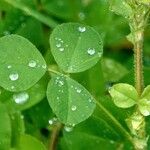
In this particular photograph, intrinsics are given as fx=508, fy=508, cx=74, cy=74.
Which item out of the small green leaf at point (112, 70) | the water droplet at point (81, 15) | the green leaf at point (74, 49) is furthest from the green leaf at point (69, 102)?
the water droplet at point (81, 15)

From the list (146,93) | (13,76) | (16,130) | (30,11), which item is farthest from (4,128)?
(30,11)

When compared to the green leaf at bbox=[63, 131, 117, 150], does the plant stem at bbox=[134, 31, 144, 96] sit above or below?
above

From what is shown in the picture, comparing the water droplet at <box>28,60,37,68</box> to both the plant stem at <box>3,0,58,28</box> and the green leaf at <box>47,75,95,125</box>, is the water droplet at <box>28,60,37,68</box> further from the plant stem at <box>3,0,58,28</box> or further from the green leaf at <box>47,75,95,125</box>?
the plant stem at <box>3,0,58,28</box>

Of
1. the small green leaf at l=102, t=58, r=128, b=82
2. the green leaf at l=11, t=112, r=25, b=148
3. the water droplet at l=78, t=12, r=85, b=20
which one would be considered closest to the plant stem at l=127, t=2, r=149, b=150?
the green leaf at l=11, t=112, r=25, b=148

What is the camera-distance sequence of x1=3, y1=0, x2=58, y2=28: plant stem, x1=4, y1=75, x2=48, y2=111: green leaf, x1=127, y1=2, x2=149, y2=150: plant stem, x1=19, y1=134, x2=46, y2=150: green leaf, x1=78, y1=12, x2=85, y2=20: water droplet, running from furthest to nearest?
1. x1=78, y1=12, x2=85, y2=20: water droplet
2. x1=3, y1=0, x2=58, y2=28: plant stem
3. x1=4, y1=75, x2=48, y2=111: green leaf
4. x1=19, y1=134, x2=46, y2=150: green leaf
5. x1=127, y1=2, x2=149, y2=150: plant stem

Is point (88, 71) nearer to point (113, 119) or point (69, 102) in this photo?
point (113, 119)

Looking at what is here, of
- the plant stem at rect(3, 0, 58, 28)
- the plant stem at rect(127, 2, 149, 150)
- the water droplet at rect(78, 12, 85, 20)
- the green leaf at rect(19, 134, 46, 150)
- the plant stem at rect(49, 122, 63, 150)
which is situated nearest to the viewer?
the plant stem at rect(127, 2, 149, 150)

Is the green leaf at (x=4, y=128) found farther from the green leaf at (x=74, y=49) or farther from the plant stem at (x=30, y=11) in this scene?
the plant stem at (x=30, y=11)

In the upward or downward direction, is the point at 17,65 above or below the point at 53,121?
above
